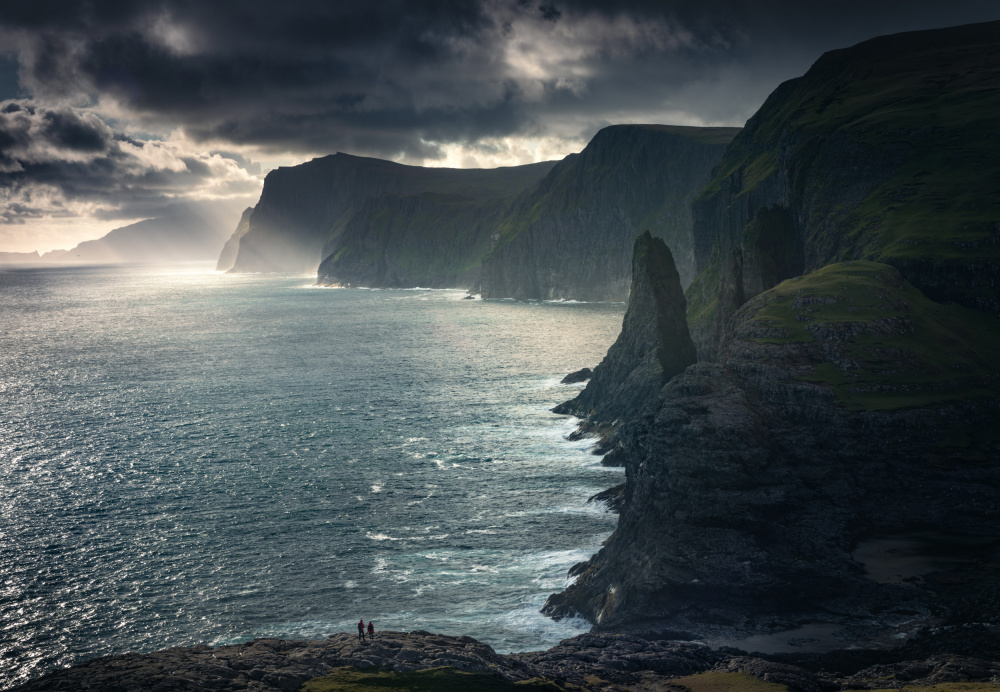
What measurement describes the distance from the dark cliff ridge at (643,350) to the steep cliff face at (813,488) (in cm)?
2858

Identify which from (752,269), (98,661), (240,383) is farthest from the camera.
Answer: (240,383)

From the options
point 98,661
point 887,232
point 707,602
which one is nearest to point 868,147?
point 887,232

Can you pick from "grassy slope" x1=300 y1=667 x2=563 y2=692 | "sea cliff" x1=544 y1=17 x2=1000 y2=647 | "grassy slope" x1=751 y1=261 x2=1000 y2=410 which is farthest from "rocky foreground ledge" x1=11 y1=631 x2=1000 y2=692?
"grassy slope" x1=751 y1=261 x2=1000 y2=410

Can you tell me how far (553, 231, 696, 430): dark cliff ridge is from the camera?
96.8 metres

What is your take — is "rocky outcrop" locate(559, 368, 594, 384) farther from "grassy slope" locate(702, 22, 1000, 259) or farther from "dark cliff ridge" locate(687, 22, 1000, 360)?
"grassy slope" locate(702, 22, 1000, 259)

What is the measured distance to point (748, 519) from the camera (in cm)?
5100

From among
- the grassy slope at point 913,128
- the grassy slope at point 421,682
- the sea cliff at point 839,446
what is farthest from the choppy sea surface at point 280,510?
the grassy slope at point 913,128

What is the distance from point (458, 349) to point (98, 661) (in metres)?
134

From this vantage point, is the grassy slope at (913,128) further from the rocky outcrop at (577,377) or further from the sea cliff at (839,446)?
the rocky outcrop at (577,377)

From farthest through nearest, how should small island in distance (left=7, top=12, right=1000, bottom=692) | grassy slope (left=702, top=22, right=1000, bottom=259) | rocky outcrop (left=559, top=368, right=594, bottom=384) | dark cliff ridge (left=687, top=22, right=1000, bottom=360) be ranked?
rocky outcrop (left=559, top=368, right=594, bottom=384) → grassy slope (left=702, top=22, right=1000, bottom=259) → dark cliff ridge (left=687, top=22, right=1000, bottom=360) → small island in distance (left=7, top=12, right=1000, bottom=692)

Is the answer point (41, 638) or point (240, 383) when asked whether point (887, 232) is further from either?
point (240, 383)

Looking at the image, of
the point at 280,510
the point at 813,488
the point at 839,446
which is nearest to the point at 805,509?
the point at 813,488

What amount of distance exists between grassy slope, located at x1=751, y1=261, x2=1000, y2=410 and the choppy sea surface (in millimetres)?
25525

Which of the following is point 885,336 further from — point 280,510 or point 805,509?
point 280,510
